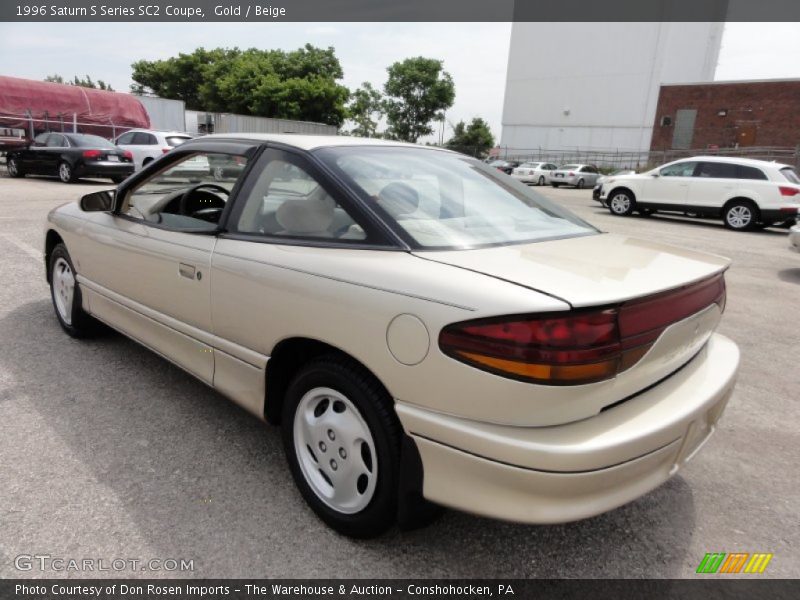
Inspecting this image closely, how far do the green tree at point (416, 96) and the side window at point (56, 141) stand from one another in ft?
173

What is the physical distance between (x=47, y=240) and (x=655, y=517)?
4.39 meters

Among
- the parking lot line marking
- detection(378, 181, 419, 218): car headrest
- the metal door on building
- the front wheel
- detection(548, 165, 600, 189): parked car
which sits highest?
the metal door on building

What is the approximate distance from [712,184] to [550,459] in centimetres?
1409

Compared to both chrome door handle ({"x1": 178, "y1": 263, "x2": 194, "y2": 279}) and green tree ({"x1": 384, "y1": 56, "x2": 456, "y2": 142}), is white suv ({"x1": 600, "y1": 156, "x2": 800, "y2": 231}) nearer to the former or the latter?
chrome door handle ({"x1": 178, "y1": 263, "x2": 194, "y2": 279})

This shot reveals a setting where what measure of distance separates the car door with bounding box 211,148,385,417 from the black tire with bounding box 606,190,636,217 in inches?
565

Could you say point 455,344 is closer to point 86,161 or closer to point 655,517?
point 655,517

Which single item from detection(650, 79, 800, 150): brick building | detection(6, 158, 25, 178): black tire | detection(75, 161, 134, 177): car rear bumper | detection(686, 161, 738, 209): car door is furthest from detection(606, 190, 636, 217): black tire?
detection(650, 79, 800, 150): brick building

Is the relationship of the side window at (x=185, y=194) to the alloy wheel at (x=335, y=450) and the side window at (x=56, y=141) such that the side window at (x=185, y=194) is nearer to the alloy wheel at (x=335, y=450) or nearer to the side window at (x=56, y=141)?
the alloy wheel at (x=335, y=450)

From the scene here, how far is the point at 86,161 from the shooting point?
15367 mm

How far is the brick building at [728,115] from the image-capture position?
35469 mm

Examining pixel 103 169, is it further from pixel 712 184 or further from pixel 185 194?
pixel 712 184

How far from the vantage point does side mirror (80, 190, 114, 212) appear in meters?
3.60

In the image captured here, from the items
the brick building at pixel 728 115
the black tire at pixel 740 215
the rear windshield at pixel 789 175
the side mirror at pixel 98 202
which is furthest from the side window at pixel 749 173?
the brick building at pixel 728 115

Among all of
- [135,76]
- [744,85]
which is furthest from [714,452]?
[135,76]
